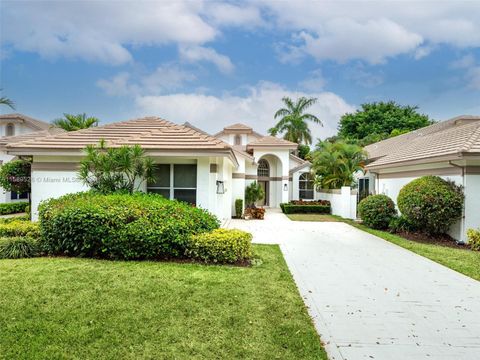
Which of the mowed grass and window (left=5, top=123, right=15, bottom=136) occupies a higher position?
window (left=5, top=123, right=15, bottom=136)

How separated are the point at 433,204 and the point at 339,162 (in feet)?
35.0

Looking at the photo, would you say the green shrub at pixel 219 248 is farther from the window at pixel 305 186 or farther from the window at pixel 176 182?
the window at pixel 305 186

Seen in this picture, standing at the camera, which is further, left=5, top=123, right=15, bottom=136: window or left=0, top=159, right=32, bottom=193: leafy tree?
left=5, top=123, right=15, bottom=136: window

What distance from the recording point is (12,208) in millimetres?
18859

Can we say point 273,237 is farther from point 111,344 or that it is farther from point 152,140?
point 111,344

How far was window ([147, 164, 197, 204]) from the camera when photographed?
11.3 metres

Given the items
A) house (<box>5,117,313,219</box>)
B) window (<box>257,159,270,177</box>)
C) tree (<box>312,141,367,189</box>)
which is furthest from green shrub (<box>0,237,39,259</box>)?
window (<box>257,159,270,177</box>)

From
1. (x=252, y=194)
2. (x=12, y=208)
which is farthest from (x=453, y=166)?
(x=12, y=208)

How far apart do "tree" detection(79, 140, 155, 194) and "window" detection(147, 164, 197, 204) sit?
383 mm

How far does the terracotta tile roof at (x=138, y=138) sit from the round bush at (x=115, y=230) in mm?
3517

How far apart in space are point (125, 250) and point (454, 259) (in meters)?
8.91

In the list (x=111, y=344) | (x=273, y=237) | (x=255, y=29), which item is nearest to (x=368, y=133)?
(x=255, y=29)

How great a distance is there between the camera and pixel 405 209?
38.1ft

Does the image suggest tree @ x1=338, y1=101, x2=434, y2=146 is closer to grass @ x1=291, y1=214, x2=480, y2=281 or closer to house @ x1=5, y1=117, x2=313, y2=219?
grass @ x1=291, y1=214, x2=480, y2=281
